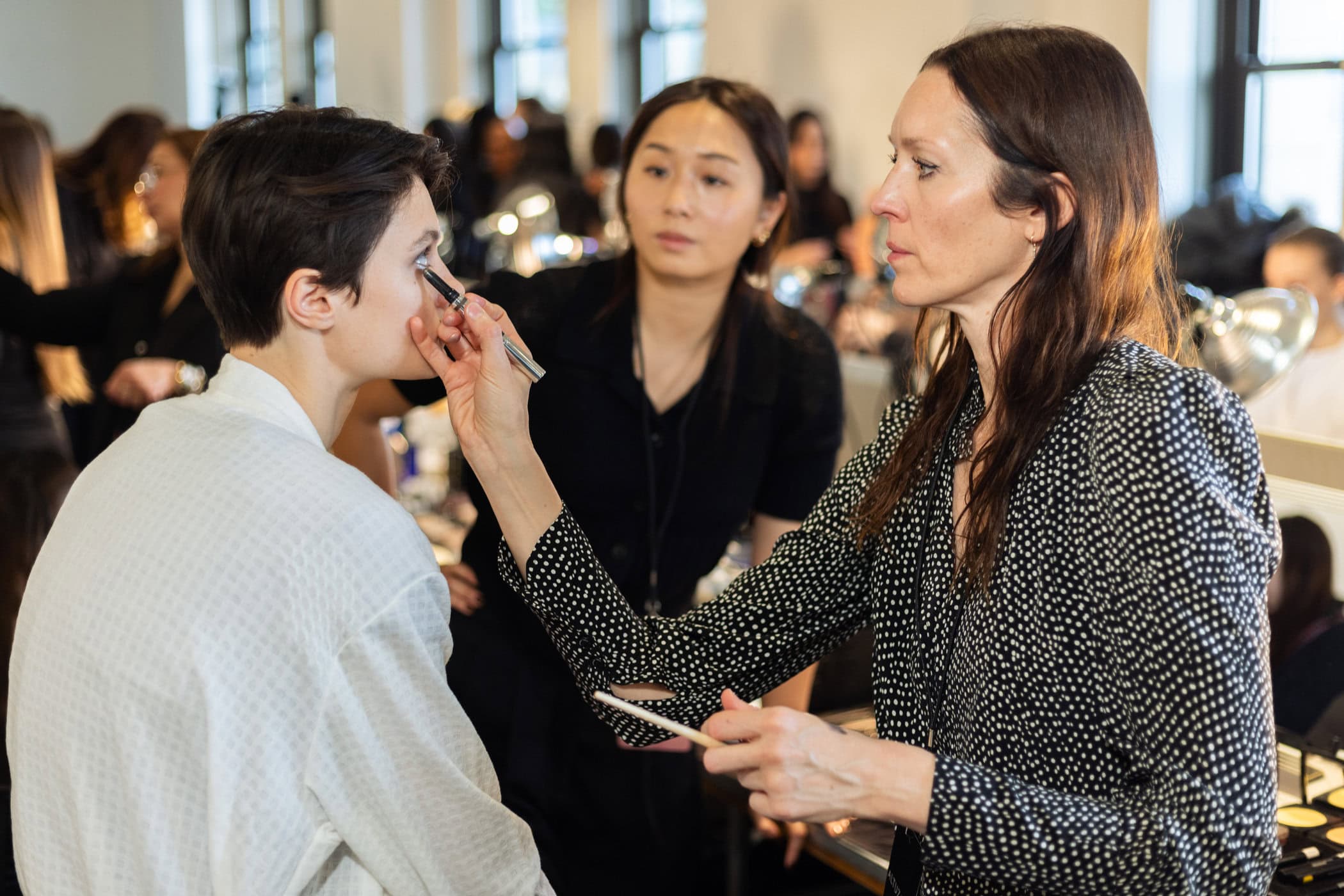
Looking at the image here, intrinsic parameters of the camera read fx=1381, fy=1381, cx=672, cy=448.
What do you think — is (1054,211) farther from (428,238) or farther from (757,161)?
(757,161)

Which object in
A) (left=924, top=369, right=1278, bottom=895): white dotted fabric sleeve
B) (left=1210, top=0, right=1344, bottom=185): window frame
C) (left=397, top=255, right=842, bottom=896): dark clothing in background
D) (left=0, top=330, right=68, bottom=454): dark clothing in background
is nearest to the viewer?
(left=924, top=369, right=1278, bottom=895): white dotted fabric sleeve

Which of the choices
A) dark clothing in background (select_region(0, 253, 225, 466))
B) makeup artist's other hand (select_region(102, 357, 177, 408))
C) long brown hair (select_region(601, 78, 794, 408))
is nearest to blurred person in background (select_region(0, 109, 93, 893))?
dark clothing in background (select_region(0, 253, 225, 466))

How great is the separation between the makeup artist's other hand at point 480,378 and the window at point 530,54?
7282mm

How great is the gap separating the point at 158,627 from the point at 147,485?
11 centimetres

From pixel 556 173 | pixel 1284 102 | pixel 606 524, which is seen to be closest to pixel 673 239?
pixel 606 524

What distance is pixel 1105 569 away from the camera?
96 cm

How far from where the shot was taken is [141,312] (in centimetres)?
263

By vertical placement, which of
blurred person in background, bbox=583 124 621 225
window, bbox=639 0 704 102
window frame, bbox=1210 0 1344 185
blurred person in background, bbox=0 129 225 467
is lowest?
blurred person in background, bbox=0 129 225 467

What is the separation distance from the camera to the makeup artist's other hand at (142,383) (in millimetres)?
2215

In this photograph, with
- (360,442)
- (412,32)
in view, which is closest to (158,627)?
(360,442)

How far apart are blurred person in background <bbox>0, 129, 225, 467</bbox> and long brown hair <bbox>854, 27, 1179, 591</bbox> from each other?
163cm

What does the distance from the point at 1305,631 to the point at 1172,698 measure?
3.15 feet

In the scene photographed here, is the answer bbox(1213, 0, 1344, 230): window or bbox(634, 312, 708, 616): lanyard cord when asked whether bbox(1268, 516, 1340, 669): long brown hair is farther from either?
bbox(1213, 0, 1344, 230): window

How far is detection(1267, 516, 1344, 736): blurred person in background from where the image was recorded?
1689 mm
